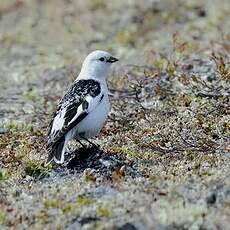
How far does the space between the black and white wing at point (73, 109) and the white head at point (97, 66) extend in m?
0.39

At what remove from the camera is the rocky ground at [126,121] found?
610 centimetres

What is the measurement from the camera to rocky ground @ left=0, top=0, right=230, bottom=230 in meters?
6.10

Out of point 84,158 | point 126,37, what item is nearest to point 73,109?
point 84,158

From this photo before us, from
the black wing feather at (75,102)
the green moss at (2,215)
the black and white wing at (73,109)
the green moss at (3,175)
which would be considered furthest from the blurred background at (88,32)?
the green moss at (2,215)

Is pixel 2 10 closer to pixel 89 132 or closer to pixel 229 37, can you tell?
pixel 229 37

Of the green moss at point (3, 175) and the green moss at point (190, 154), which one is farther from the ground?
the green moss at point (3, 175)

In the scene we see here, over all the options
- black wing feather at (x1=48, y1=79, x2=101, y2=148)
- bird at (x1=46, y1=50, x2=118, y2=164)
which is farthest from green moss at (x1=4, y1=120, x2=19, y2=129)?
bird at (x1=46, y1=50, x2=118, y2=164)

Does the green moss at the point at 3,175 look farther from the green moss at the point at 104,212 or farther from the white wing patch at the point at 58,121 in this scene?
the green moss at the point at 104,212

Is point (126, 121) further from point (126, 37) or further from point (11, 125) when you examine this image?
point (126, 37)

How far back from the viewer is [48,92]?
1170cm

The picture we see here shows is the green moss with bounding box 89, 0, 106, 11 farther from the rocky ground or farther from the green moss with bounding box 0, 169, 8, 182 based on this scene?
the green moss with bounding box 0, 169, 8, 182

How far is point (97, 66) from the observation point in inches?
337

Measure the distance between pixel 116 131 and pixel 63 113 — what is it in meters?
1.34

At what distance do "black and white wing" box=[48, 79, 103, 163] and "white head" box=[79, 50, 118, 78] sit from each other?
39 cm
